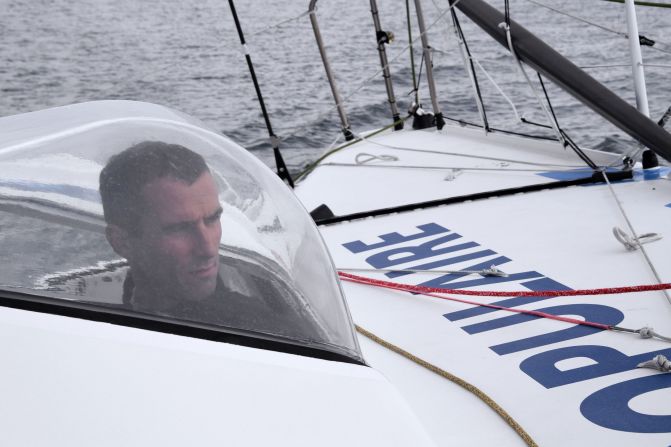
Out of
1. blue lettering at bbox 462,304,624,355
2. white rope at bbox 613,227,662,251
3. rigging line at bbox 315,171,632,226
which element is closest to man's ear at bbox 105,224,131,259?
blue lettering at bbox 462,304,624,355

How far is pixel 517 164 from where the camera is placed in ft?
11.6

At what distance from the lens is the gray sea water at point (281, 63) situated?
8.24 m

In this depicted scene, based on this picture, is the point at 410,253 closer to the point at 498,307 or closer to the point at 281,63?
the point at 498,307

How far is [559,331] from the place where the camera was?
2.09m

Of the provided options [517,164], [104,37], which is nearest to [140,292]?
[517,164]

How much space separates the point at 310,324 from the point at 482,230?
5.94ft

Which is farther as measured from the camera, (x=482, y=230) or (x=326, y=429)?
(x=482, y=230)

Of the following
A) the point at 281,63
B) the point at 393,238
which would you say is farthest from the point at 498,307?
the point at 281,63

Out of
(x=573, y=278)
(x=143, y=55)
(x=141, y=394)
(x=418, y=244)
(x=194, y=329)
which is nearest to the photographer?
(x=141, y=394)

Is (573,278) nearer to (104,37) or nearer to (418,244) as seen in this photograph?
(418,244)

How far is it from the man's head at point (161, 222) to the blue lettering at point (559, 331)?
1.09m

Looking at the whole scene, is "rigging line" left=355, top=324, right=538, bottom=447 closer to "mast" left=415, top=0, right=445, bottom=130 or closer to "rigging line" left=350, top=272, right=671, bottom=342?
"rigging line" left=350, top=272, right=671, bottom=342

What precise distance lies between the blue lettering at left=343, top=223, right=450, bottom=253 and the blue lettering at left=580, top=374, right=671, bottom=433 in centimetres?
120

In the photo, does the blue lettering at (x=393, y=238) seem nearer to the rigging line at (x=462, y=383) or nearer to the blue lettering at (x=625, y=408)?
the rigging line at (x=462, y=383)
